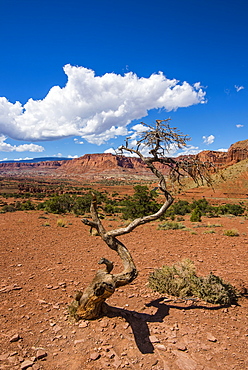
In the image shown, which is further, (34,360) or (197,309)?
(197,309)

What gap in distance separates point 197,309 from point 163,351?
1515 millimetres

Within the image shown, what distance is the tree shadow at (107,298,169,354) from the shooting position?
363cm

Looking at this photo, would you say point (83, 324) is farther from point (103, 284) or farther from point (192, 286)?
point (192, 286)

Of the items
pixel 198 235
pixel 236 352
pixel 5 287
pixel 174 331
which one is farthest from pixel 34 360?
pixel 198 235

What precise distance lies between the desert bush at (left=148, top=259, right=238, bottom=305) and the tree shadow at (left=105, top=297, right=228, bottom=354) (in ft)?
0.83

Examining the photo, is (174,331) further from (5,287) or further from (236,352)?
(5,287)

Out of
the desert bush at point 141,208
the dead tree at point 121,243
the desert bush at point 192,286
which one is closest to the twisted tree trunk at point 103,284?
the dead tree at point 121,243

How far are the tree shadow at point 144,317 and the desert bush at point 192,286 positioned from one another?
0.83ft

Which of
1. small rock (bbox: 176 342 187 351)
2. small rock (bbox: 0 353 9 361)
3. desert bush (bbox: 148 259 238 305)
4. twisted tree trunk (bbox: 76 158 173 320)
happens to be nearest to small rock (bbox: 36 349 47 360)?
small rock (bbox: 0 353 9 361)

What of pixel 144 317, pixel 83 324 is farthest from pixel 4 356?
pixel 144 317

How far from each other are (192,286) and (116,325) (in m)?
2.22

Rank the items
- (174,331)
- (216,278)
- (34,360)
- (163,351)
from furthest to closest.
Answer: (216,278) < (174,331) < (163,351) < (34,360)

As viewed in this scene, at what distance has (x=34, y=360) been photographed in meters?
3.27

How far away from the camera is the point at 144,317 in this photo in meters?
4.36
